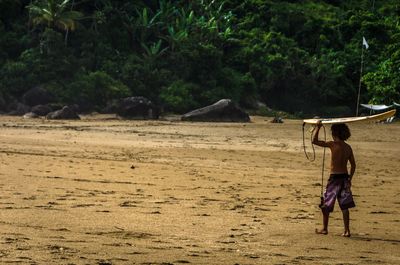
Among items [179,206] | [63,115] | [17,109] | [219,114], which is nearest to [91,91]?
[17,109]

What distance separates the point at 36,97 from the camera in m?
38.2

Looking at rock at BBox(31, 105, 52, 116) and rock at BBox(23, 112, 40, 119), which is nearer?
rock at BBox(23, 112, 40, 119)

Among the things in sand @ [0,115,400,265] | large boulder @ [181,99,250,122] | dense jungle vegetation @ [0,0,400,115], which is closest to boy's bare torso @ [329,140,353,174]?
sand @ [0,115,400,265]

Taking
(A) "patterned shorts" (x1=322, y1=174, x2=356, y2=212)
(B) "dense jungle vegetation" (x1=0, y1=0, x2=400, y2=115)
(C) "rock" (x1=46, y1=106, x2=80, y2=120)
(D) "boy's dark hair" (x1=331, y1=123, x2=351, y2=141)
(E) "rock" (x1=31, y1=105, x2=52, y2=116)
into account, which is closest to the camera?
(A) "patterned shorts" (x1=322, y1=174, x2=356, y2=212)

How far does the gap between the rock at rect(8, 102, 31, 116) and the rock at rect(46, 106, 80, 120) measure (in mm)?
2256

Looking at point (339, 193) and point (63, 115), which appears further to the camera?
point (63, 115)

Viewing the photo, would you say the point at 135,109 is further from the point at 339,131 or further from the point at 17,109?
the point at 339,131

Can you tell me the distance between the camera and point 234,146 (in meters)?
22.4

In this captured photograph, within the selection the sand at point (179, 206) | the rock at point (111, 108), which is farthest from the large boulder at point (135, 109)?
the sand at point (179, 206)

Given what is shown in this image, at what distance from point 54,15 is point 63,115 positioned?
31.9ft

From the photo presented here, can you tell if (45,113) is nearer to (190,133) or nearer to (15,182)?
(190,133)

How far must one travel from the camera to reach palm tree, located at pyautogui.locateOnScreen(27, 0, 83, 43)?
41.8 m

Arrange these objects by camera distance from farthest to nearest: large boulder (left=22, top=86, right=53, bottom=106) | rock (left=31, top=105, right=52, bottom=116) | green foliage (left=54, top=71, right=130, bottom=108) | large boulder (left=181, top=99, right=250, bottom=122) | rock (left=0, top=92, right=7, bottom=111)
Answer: green foliage (left=54, top=71, right=130, bottom=108) → large boulder (left=22, top=86, right=53, bottom=106) → rock (left=0, top=92, right=7, bottom=111) → large boulder (left=181, top=99, right=250, bottom=122) → rock (left=31, top=105, right=52, bottom=116)

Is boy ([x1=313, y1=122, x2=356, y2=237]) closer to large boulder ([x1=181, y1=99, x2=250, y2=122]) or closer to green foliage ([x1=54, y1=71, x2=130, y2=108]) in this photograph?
large boulder ([x1=181, y1=99, x2=250, y2=122])
